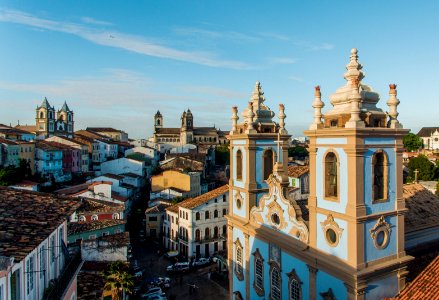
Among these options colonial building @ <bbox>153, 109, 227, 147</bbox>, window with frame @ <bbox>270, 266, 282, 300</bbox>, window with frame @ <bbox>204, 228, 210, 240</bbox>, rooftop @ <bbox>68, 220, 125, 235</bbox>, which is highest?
colonial building @ <bbox>153, 109, 227, 147</bbox>

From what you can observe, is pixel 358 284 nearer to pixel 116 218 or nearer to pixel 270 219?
pixel 270 219

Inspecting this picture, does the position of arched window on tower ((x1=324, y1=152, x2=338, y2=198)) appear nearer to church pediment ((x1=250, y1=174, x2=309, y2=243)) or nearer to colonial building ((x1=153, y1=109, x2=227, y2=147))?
church pediment ((x1=250, y1=174, x2=309, y2=243))

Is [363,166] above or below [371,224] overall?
above

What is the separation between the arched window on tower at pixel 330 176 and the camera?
13.9 meters

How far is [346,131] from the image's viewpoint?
12.7 meters

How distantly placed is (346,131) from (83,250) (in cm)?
2060

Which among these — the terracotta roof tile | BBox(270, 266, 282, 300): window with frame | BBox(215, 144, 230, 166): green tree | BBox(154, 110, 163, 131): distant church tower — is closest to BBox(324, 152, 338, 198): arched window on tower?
BBox(270, 266, 282, 300): window with frame

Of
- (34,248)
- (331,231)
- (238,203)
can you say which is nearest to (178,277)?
(238,203)

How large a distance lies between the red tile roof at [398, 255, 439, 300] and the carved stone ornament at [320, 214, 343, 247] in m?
2.65

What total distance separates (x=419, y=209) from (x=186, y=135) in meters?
111

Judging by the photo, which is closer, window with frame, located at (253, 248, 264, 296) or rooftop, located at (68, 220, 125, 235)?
window with frame, located at (253, 248, 264, 296)

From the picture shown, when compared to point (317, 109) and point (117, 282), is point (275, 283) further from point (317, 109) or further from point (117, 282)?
point (117, 282)

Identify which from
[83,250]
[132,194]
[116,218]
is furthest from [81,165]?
[83,250]

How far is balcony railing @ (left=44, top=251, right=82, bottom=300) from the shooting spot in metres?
12.1
